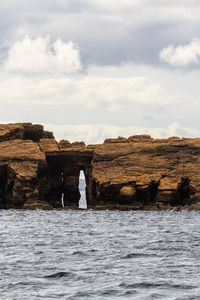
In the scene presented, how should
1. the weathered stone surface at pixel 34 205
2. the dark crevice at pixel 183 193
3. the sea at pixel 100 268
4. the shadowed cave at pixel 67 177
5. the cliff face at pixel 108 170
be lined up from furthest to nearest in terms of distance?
1. the shadowed cave at pixel 67 177
2. the weathered stone surface at pixel 34 205
3. the cliff face at pixel 108 170
4. the dark crevice at pixel 183 193
5. the sea at pixel 100 268

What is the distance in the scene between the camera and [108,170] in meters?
97.1

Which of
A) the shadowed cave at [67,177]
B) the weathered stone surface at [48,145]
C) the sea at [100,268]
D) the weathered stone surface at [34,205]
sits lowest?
the sea at [100,268]

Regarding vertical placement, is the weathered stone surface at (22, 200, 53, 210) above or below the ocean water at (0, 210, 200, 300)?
above

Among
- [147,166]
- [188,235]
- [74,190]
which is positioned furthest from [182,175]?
[188,235]

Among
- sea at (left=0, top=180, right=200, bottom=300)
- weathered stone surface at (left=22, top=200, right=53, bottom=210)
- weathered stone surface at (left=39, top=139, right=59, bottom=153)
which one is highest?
weathered stone surface at (left=39, top=139, right=59, bottom=153)

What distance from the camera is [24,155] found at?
99.0 meters

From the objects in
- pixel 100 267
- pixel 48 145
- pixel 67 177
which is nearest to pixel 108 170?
pixel 67 177

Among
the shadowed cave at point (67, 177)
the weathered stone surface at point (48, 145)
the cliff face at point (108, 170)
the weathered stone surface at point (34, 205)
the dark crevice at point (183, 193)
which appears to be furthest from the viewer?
the shadowed cave at point (67, 177)

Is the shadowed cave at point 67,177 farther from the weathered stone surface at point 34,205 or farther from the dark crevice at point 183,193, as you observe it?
the dark crevice at point 183,193

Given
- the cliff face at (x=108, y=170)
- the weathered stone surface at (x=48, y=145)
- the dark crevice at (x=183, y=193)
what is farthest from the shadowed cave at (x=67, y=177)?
the dark crevice at (x=183, y=193)

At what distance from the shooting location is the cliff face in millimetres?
92250

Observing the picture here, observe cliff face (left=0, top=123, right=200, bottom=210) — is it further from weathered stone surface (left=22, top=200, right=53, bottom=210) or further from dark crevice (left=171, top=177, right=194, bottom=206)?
weathered stone surface (left=22, top=200, right=53, bottom=210)

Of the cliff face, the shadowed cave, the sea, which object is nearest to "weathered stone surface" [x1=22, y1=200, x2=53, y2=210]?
the cliff face

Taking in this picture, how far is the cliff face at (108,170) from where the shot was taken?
9225 cm
